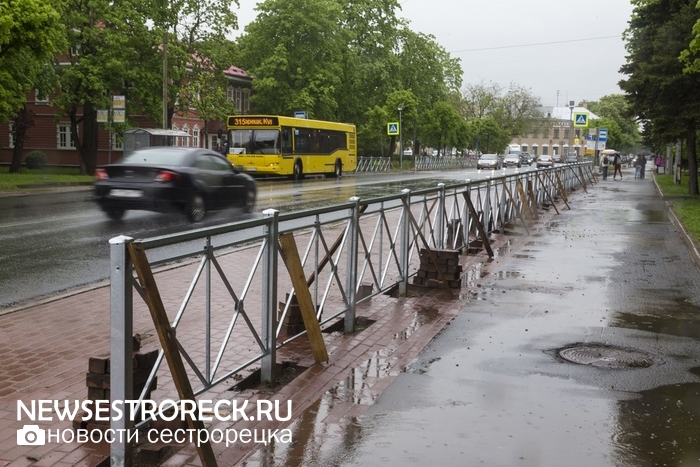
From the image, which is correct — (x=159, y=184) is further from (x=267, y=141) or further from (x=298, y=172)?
(x=298, y=172)

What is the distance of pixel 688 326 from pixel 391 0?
2343 inches

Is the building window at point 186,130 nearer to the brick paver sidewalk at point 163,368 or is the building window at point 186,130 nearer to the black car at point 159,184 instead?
the black car at point 159,184

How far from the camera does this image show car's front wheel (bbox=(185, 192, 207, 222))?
52.5 feet

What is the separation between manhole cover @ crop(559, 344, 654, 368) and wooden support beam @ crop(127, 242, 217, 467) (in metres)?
3.65

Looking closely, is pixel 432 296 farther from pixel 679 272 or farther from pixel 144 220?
pixel 144 220

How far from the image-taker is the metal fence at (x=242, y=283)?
13.9 feet

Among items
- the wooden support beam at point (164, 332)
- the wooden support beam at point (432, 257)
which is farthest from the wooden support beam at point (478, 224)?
the wooden support beam at point (164, 332)

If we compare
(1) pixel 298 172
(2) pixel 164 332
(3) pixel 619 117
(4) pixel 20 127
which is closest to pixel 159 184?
(2) pixel 164 332

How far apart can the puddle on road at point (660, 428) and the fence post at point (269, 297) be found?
2.40 m

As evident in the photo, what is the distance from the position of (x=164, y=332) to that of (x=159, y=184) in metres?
11.9

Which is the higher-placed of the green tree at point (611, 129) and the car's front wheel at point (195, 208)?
the green tree at point (611, 129)

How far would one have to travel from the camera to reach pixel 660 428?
5.09 meters

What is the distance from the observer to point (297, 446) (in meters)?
4.68

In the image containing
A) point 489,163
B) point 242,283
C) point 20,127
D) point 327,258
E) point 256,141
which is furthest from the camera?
point 489,163
